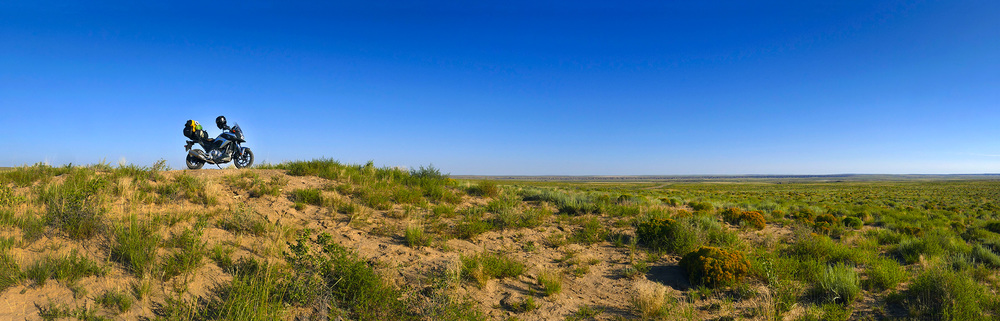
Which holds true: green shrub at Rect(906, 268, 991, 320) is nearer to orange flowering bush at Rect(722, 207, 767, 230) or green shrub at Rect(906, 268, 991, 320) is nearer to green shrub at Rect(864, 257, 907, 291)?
green shrub at Rect(864, 257, 907, 291)

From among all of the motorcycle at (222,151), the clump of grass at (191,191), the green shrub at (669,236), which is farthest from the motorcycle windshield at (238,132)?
the green shrub at (669,236)

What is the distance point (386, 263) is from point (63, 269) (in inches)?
144

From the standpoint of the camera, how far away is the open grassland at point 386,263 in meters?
4.38

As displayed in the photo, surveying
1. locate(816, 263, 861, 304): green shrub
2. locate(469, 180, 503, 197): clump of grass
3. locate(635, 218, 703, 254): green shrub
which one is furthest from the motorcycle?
locate(816, 263, 861, 304): green shrub

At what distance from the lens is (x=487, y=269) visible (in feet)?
19.6

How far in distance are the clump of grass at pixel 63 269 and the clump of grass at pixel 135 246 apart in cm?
28

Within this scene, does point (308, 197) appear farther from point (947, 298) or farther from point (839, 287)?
point (947, 298)

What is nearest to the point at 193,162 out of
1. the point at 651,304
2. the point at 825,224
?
the point at 651,304

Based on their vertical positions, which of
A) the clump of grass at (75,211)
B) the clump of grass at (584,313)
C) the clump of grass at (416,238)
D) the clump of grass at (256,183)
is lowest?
the clump of grass at (584,313)

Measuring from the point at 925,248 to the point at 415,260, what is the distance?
10.9 m

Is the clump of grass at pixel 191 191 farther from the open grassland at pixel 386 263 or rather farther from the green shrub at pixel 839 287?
the green shrub at pixel 839 287

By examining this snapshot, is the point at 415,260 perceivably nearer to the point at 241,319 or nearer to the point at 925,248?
the point at 241,319

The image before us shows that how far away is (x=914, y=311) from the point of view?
4.92 meters

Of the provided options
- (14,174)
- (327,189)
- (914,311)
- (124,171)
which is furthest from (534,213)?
(14,174)
